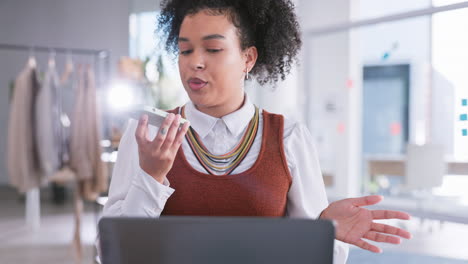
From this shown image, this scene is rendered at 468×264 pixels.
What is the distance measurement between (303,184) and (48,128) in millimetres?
2830

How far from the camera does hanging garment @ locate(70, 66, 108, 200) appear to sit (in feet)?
11.8

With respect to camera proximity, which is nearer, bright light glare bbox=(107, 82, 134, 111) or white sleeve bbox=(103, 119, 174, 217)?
white sleeve bbox=(103, 119, 174, 217)

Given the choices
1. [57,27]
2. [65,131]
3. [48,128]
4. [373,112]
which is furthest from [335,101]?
[57,27]

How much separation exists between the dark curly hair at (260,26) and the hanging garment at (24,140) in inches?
103

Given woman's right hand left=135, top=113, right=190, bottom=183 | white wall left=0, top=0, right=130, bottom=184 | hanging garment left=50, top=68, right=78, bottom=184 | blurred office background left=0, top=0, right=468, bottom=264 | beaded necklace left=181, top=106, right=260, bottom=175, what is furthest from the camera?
white wall left=0, top=0, right=130, bottom=184

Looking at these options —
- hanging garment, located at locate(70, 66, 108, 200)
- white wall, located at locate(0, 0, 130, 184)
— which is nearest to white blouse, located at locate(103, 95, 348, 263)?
hanging garment, located at locate(70, 66, 108, 200)

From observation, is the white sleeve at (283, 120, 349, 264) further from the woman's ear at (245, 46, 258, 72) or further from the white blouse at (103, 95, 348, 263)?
the woman's ear at (245, 46, 258, 72)

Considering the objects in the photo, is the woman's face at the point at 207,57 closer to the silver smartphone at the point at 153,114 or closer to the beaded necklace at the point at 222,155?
the beaded necklace at the point at 222,155

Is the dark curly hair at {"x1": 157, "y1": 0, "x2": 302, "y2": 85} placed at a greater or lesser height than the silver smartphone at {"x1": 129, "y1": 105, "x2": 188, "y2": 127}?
greater

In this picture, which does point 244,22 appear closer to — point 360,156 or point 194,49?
point 194,49

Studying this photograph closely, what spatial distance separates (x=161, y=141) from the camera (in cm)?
83

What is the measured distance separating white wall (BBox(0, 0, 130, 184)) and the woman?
655 centimetres

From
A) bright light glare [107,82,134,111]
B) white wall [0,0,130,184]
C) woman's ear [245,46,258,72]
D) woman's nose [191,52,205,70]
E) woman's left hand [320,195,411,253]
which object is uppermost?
white wall [0,0,130,184]

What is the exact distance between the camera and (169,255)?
0.62 metres
